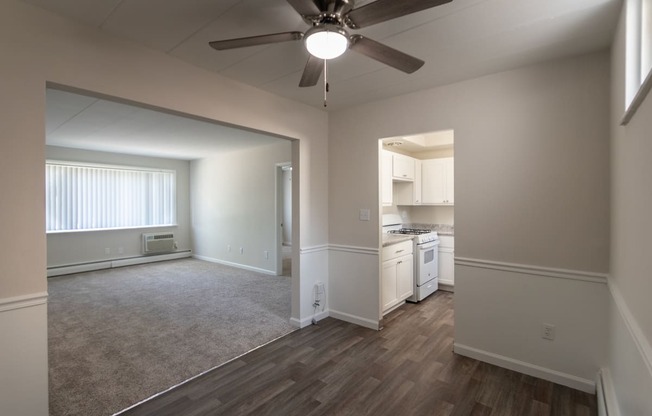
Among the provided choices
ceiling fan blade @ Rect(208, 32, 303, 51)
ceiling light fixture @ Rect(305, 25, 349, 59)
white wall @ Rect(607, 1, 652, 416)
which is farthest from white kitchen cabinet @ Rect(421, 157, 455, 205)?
ceiling fan blade @ Rect(208, 32, 303, 51)

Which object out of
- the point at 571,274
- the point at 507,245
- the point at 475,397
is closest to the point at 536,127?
the point at 507,245

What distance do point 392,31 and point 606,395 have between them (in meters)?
2.59

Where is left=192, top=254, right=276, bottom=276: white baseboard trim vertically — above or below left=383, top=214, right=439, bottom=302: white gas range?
below

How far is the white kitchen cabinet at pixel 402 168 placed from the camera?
428 cm

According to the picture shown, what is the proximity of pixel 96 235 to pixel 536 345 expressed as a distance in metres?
7.34

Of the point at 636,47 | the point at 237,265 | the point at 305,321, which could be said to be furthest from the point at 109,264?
the point at 636,47

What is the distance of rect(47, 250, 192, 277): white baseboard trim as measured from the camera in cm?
570

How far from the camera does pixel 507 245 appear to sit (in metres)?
2.52

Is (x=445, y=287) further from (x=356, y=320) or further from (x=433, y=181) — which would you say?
(x=356, y=320)

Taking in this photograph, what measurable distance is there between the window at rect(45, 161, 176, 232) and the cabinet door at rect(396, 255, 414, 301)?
579cm

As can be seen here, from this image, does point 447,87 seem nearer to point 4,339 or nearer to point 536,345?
point 536,345

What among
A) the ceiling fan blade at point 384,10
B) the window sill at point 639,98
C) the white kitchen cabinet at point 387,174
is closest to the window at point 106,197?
the white kitchen cabinet at point 387,174

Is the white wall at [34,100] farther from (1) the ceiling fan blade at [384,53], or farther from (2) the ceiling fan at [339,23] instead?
(1) the ceiling fan blade at [384,53]

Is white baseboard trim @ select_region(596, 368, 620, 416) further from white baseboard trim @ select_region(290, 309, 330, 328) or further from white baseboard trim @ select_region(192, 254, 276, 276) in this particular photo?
white baseboard trim @ select_region(192, 254, 276, 276)
